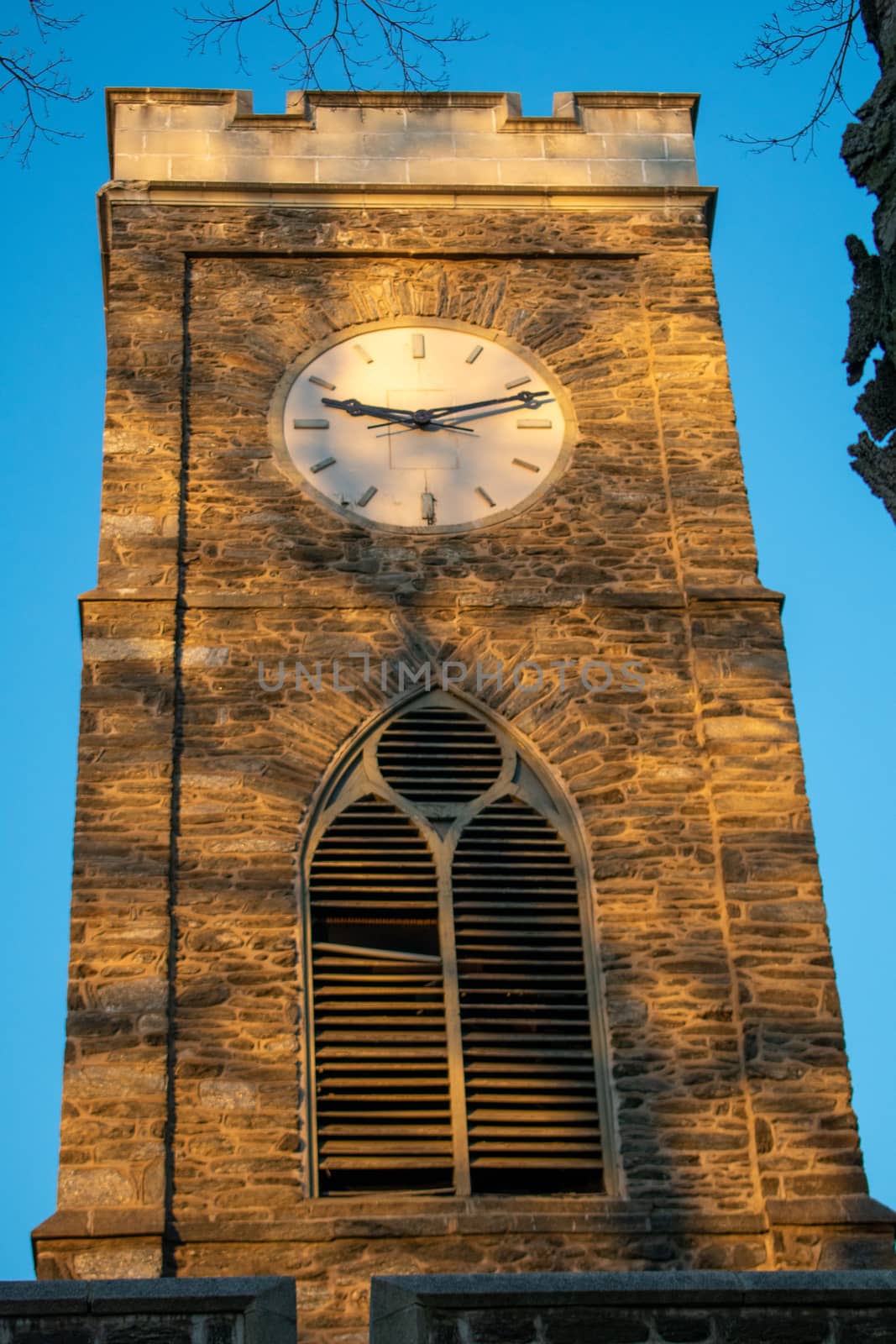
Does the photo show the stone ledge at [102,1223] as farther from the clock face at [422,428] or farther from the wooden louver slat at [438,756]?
the clock face at [422,428]

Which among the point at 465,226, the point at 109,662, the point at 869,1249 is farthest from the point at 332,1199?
the point at 465,226

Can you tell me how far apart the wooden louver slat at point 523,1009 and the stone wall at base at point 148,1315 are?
14.8 feet

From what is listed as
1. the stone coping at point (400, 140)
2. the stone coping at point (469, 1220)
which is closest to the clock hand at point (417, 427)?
the stone coping at point (400, 140)

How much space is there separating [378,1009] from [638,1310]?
5099mm

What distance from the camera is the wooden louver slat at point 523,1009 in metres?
12.1

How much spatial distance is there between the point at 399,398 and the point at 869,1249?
642 cm

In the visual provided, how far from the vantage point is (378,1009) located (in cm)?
1254

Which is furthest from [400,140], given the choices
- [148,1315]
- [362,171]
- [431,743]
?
[148,1315]

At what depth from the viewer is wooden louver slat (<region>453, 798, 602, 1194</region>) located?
12125 millimetres

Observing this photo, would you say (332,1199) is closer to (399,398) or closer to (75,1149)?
(75,1149)

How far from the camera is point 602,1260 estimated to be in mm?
11641

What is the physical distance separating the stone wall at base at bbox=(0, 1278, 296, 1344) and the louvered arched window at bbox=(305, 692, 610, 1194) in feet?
14.2

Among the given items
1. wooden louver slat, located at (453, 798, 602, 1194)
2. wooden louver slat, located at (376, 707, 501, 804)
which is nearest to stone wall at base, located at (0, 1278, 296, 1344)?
wooden louver slat, located at (453, 798, 602, 1194)

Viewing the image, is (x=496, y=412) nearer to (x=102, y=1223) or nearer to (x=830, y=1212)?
(x=830, y=1212)
